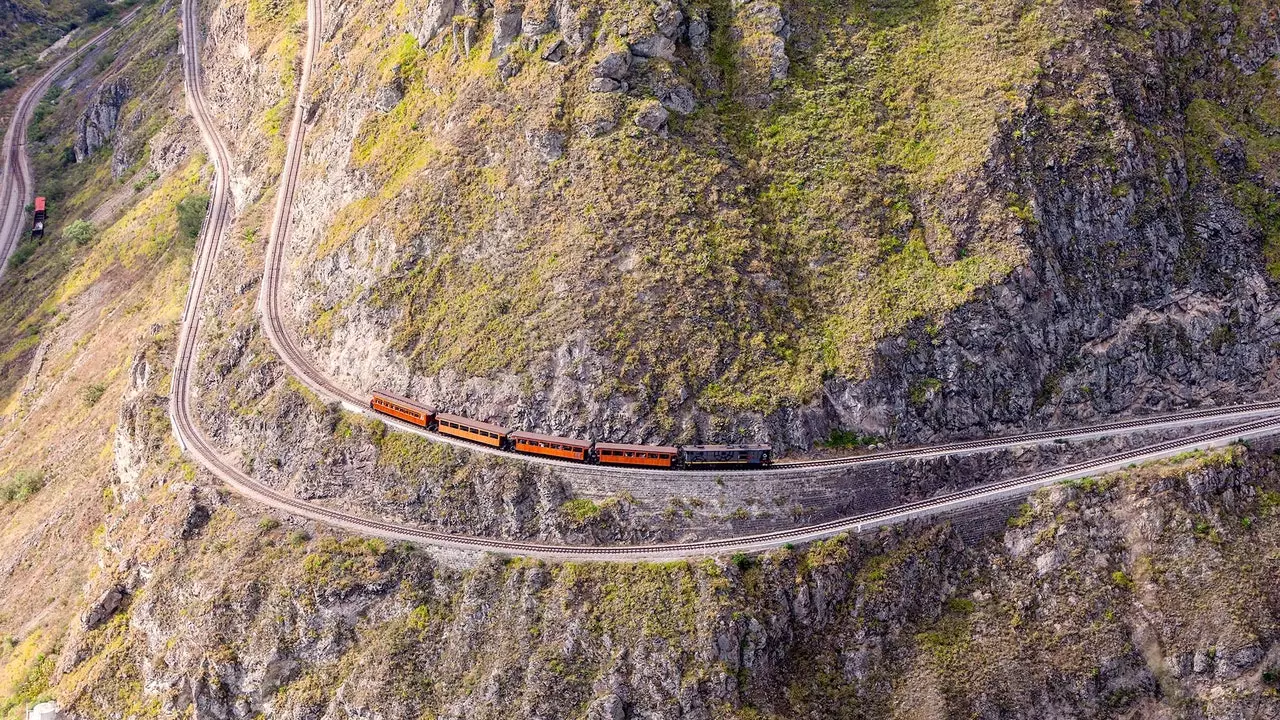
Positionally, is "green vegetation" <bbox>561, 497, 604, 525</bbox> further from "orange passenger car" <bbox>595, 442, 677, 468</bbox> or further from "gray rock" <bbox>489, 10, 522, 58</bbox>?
"gray rock" <bbox>489, 10, 522, 58</bbox>

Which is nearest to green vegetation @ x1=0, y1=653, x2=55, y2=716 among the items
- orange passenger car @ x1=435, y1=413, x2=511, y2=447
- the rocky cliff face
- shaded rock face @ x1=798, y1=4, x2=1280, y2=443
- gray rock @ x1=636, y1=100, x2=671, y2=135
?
the rocky cliff face

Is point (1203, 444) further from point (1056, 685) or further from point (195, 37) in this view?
point (195, 37)

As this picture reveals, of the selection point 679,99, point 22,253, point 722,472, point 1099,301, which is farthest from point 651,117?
point 22,253

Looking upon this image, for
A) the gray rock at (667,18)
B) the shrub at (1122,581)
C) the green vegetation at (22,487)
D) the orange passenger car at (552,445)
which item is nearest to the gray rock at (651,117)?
the gray rock at (667,18)

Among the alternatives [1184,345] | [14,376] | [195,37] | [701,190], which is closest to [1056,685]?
[1184,345]

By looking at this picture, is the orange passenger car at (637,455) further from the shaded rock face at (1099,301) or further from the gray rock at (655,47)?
the gray rock at (655,47)
